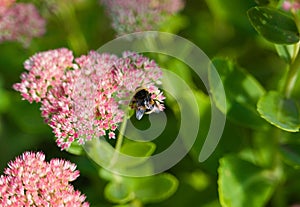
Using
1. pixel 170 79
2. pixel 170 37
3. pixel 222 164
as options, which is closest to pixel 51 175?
pixel 222 164

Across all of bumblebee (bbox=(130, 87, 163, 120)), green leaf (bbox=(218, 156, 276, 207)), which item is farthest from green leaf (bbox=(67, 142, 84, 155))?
green leaf (bbox=(218, 156, 276, 207))

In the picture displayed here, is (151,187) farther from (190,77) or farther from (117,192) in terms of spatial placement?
(190,77)

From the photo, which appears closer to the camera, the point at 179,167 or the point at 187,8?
the point at 179,167

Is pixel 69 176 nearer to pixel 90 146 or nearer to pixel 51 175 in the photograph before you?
pixel 51 175

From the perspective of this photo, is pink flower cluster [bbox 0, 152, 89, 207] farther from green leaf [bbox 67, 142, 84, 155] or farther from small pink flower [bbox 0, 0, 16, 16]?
small pink flower [bbox 0, 0, 16, 16]

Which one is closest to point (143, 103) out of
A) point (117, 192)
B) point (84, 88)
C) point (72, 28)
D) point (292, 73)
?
point (84, 88)
